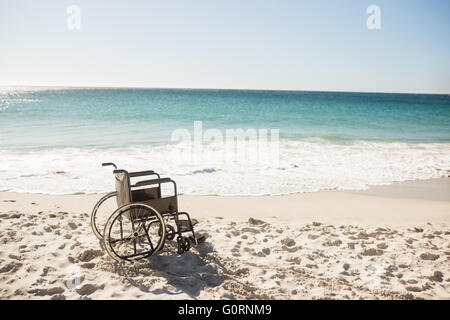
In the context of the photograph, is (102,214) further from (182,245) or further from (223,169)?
(223,169)

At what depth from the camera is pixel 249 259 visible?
3.83 meters

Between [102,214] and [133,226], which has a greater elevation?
[133,226]

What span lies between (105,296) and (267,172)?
20.5 ft

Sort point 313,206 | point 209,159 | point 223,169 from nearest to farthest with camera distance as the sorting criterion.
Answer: point 313,206, point 223,169, point 209,159

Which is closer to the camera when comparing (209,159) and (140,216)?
(140,216)

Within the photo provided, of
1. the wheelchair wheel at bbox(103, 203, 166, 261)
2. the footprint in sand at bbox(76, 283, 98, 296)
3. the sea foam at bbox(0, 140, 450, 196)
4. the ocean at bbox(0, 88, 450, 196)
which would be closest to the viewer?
the footprint in sand at bbox(76, 283, 98, 296)

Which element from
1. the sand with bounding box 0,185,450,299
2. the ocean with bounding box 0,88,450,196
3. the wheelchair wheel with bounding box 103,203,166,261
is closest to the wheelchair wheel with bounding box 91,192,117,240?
the sand with bounding box 0,185,450,299

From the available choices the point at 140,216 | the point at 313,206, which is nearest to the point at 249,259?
the point at 140,216

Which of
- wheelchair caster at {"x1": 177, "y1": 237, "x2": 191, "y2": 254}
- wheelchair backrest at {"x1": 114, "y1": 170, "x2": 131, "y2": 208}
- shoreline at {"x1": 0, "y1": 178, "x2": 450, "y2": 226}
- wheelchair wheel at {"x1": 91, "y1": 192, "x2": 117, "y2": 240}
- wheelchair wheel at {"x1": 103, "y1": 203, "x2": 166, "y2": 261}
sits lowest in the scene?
shoreline at {"x1": 0, "y1": 178, "x2": 450, "y2": 226}

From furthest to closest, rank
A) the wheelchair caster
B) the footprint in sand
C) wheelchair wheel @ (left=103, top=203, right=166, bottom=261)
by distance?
1. the wheelchair caster
2. wheelchair wheel @ (left=103, top=203, right=166, bottom=261)
3. the footprint in sand

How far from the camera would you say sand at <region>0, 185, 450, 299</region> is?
10.4ft

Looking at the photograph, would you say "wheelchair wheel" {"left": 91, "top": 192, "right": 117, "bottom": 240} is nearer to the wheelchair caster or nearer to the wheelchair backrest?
the wheelchair backrest
